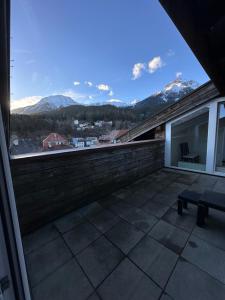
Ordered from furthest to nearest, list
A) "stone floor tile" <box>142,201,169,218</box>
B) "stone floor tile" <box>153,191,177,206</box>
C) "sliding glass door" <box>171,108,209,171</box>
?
"sliding glass door" <box>171,108,209,171</box> < "stone floor tile" <box>153,191,177,206</box> < "stone floor tile" <box>142,201,169,218</box>

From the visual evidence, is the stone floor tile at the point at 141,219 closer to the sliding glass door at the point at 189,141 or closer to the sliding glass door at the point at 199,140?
the sliding glass door at the point at 199,140

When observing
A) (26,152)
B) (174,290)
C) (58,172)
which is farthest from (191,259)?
(26,152)

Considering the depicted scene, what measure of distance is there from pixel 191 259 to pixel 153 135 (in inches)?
192

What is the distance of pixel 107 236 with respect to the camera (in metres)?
1.98

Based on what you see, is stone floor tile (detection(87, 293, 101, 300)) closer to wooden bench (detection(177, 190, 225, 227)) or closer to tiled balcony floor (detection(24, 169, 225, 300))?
tiled balcony floor (detection(24, 169, 225, 300))

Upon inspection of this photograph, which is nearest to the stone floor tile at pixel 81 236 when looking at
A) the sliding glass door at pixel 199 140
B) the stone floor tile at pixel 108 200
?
the stone floor tile at pixel 108 200

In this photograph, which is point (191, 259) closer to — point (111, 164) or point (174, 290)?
point (174, 290)

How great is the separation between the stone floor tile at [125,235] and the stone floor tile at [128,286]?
0.27 metres

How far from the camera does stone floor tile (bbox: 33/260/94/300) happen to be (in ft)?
4.17

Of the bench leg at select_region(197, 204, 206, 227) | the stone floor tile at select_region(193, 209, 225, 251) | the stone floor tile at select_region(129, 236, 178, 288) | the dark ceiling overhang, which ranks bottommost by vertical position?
the stone floor tile at select_region(129, 236, 178, 288)

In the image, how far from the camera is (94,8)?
3.36 meters

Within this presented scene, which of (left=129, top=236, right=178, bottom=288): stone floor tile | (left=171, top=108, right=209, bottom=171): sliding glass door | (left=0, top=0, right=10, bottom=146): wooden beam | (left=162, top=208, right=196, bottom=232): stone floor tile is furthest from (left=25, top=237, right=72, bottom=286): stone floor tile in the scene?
(left=171, top=108, right=209, bottom=171): sliding glass door

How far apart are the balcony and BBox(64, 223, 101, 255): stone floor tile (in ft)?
0.04

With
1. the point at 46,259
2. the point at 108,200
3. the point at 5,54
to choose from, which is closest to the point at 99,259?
the point at 46,259
